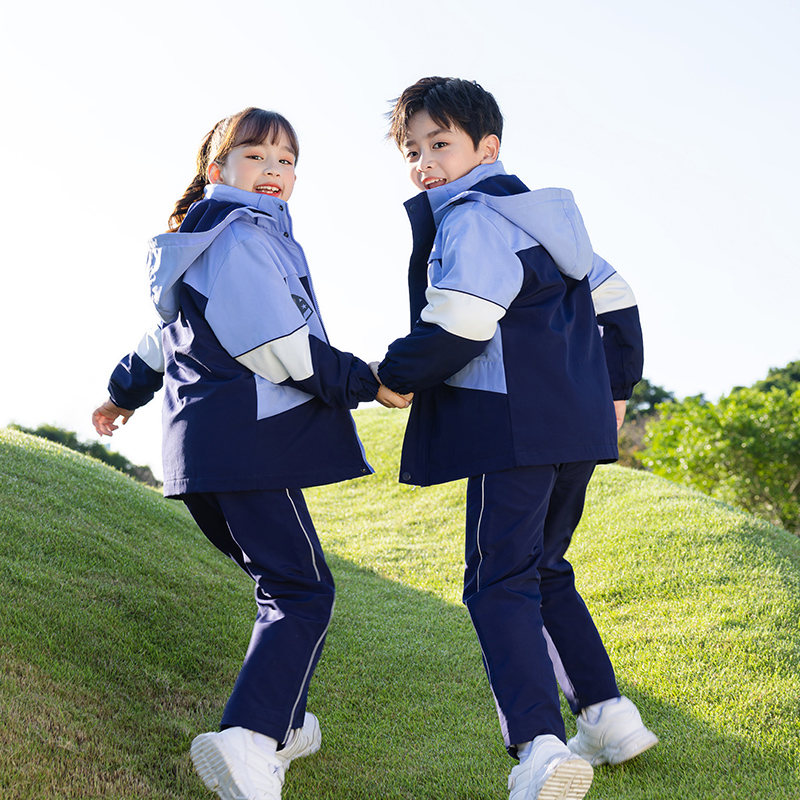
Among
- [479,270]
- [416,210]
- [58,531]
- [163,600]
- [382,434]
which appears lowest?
[382,434]

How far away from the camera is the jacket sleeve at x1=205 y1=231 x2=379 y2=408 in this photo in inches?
83.0

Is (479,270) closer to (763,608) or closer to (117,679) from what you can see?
(117,679)

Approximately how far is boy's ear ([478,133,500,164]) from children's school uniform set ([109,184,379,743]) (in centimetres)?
70

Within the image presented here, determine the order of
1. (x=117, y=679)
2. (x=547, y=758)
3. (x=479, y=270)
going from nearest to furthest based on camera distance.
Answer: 1. (x=547, y=758)
2. (x=479, y=270)
3. (x=117, y=679)

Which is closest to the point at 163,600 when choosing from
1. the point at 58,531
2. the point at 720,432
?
the point at 58,531

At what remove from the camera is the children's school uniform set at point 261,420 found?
2096mm

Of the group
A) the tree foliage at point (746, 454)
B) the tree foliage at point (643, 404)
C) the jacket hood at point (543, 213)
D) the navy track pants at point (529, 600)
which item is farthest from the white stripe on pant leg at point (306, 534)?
the tree foliage at point (643, 404)

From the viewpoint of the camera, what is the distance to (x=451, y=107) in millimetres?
2354

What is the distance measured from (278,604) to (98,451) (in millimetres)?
8032

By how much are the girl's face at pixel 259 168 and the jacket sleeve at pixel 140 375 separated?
541mm

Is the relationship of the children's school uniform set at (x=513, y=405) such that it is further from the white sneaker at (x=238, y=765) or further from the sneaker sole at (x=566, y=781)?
the white sneaker at (x=238, y=765)

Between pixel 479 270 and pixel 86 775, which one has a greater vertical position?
pixel 479 270

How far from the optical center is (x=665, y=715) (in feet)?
9.48

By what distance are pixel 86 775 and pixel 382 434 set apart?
7136 millimetres
